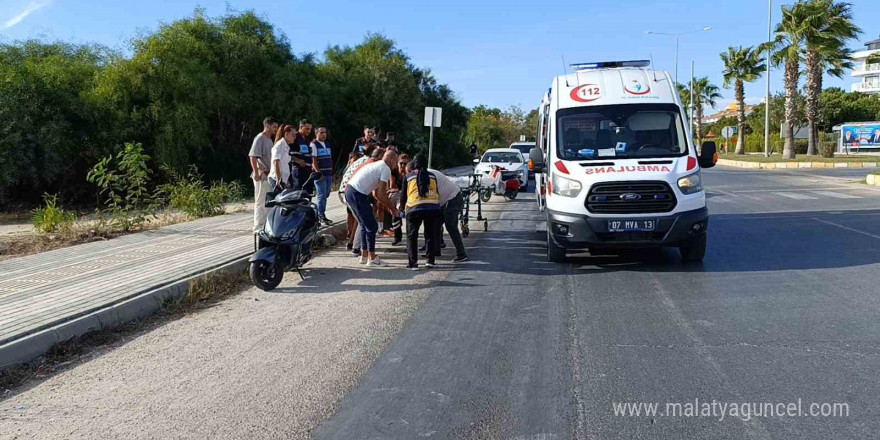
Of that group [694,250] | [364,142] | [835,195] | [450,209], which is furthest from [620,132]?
[835,195]

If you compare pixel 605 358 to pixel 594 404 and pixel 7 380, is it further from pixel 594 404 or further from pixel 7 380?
pixel 7 380

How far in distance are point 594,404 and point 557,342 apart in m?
1.42

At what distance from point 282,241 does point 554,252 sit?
3.64 metres

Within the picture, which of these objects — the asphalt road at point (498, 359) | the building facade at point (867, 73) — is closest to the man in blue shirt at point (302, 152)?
the asphalt road at point (498, 359)

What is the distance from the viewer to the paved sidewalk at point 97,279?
6.11 m

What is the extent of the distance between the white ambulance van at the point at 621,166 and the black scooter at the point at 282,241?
3.22 m

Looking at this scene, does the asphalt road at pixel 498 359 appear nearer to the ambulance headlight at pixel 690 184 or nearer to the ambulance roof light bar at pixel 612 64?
the ambulance headlight at pixel 690 184

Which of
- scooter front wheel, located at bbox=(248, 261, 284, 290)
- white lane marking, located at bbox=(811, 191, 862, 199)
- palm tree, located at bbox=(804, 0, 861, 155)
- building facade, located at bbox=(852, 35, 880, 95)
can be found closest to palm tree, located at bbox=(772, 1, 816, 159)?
palm tree, located at bbox=(804, 0, 861, 155)

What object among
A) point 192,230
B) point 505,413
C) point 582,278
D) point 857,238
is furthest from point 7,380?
point 857,238

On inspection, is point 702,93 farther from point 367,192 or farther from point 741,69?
point 367,192

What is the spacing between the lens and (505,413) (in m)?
4.40

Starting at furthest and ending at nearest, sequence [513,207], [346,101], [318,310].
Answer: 1. [346,101]
2. [513,207]
3. [318,310]

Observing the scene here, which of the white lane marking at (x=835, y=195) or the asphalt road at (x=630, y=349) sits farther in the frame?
the white lane marking at (x=835, y=195)

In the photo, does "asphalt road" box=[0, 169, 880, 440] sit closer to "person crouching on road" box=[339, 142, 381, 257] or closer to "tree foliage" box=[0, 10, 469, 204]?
"person crouching on road" box=[339, 142, 381, 257]
